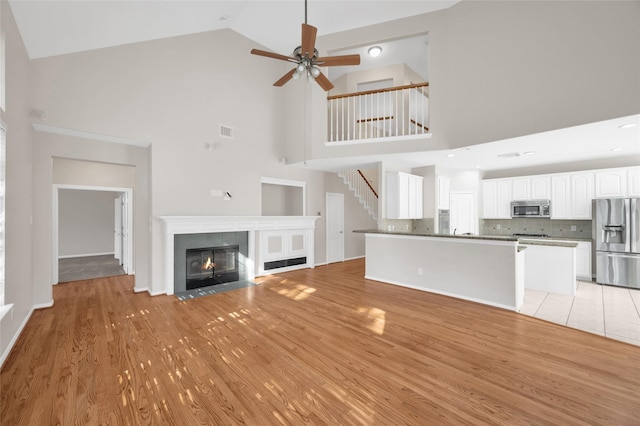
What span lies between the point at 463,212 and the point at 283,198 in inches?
197

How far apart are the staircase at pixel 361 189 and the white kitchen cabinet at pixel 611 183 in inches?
209

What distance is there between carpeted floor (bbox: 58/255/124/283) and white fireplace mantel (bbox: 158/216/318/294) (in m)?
2.64

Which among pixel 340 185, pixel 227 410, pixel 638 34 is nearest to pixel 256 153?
pixel 340 185

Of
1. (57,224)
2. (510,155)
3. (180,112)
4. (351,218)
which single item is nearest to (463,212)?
(510,155)

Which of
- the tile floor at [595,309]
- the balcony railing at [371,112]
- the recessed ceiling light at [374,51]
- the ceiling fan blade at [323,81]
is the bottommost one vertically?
the tile floor at [595,309]

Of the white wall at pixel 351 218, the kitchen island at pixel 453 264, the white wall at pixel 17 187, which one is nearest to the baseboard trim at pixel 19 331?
the white wall at pixel 17 187

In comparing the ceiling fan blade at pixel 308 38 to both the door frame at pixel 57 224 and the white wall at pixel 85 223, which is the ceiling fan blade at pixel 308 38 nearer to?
the door frame at pixel 57 224

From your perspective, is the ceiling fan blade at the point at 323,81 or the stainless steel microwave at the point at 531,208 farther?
the stainless steel microwave at the point at 531,208

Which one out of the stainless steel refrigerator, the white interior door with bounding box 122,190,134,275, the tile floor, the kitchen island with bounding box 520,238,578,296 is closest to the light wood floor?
the tile floor

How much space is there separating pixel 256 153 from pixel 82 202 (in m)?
7.06

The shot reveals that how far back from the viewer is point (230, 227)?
5648mm

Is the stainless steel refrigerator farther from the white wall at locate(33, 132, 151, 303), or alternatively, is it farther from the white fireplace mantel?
the white wall at locate(33, 132, 151, 303)

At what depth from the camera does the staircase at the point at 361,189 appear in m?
8.38

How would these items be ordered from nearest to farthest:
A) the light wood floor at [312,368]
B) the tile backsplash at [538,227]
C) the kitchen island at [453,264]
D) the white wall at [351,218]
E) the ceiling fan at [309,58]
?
the light wood floor at [312,368], the ceiling fan at [309,58], the kitchen island at [453,264], the tile backsplash at [538,227], the white wall at [351,218]
